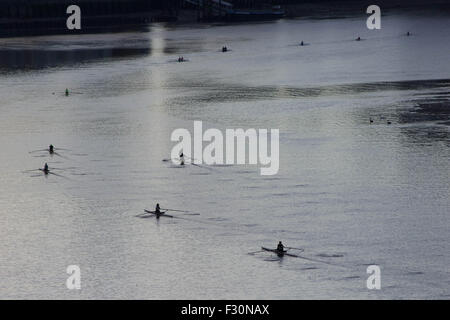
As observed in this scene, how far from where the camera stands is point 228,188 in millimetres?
68625

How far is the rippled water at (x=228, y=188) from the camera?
53906 mm

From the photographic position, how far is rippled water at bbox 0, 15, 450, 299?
5391 cm

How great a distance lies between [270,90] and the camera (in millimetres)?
112438
